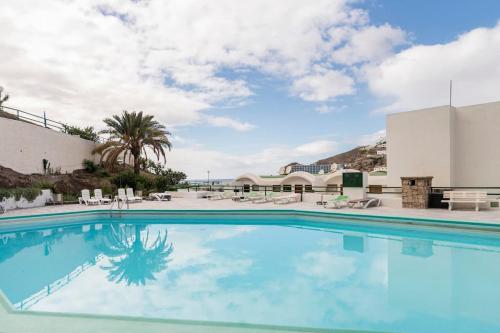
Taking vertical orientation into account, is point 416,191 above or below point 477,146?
below

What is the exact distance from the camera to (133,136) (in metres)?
20.5

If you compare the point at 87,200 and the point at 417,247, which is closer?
the point at 417,247

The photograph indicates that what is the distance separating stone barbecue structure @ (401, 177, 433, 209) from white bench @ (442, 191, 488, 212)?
0.71m

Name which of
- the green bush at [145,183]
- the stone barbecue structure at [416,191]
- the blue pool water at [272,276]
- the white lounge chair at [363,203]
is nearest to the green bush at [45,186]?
the green bush at [145,183]

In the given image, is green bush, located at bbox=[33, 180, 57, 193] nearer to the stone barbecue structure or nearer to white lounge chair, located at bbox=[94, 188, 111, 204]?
white lounge chair, located at bbox=[94, 188, 111, 204]

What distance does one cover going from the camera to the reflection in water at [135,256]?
5.53 m

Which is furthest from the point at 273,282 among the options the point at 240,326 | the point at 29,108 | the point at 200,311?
the point at 29,108

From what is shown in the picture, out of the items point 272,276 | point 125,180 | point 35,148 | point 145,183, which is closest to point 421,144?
point 272,276

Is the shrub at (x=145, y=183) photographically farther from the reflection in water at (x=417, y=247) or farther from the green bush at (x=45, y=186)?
the reflection in water at (x=417, y=247)

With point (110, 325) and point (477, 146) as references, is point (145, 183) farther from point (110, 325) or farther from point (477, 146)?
point (110, 325)

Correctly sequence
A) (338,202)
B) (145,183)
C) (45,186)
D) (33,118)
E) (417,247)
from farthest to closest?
(145,183), (33,118), (45,186), (338,202), (417,247)

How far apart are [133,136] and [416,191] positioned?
56.5 feet

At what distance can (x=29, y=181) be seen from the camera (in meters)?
15.7

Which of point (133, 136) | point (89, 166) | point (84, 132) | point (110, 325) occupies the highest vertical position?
point (84, 132)
